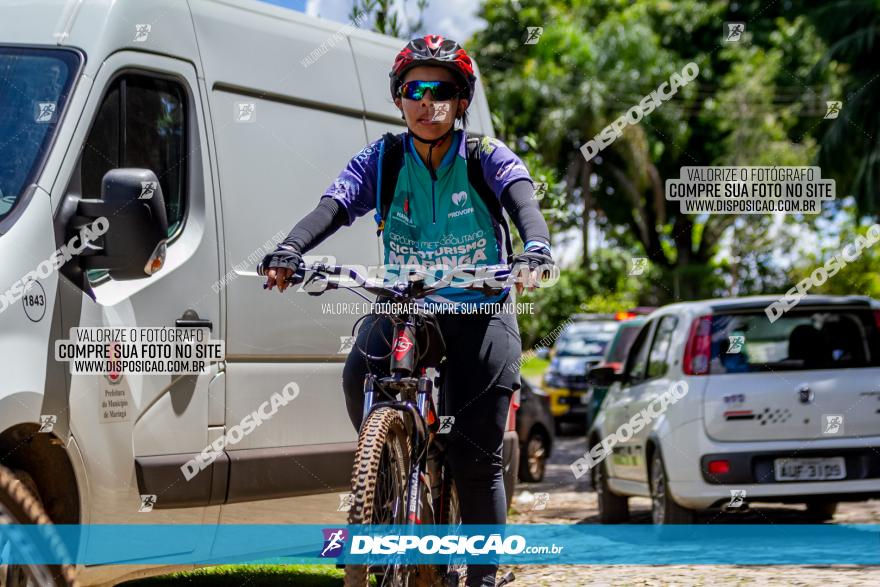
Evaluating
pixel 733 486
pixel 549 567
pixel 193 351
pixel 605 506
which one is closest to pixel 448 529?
pixel 193 351

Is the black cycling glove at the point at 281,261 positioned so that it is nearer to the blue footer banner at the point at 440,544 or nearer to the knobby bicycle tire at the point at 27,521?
the blue footer banner at the point at 440,544

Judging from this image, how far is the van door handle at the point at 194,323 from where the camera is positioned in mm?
5684

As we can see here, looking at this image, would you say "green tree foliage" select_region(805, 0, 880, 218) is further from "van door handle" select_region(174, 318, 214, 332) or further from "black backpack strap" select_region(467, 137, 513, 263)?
"black backpack strap" select_region(467, 137, 513, 263)

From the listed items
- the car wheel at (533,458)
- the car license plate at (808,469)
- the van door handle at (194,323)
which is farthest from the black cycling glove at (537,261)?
the car wheel at (533,458)

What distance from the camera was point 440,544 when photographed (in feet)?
15.7

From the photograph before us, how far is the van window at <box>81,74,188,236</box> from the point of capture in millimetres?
5324

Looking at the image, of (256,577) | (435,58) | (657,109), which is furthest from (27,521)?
(657,109)

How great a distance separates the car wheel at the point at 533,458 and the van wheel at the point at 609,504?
3449mm

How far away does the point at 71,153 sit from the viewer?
16.7 feet

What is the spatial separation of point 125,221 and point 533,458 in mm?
11098

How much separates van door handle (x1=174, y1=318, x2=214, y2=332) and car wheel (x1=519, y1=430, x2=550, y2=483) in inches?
377

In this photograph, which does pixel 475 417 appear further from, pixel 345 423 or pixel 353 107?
pixel 353 107

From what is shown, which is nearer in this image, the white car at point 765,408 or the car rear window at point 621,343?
the white car at point 765,408

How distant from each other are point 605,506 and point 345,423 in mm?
5339
